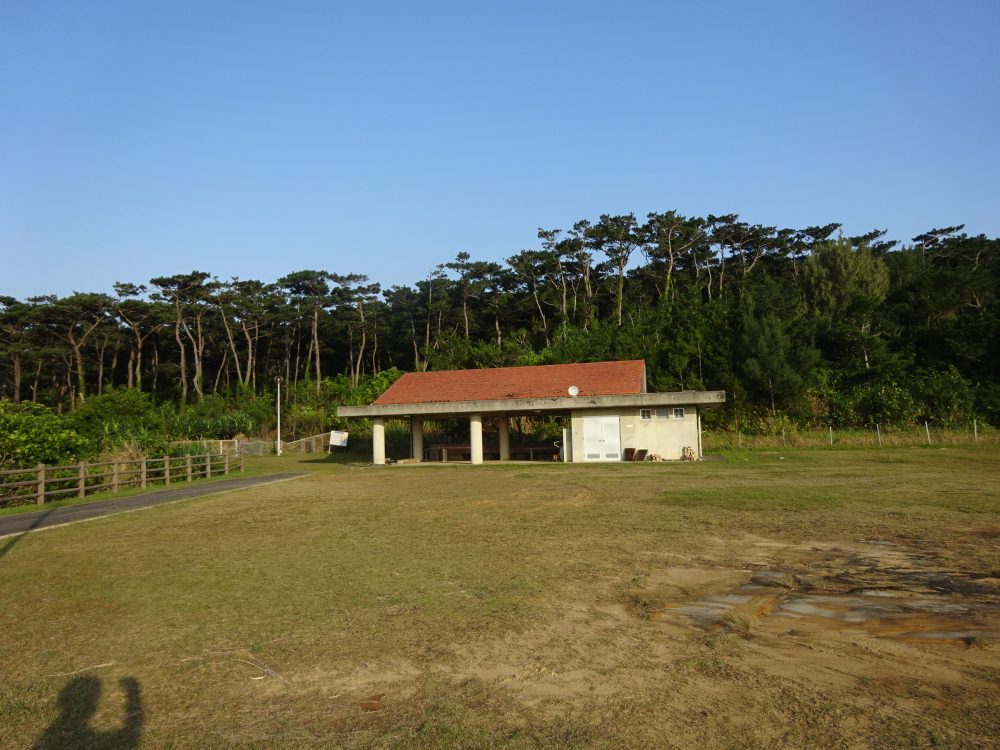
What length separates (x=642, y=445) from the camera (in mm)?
26906

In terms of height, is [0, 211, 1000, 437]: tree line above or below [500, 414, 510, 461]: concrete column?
above

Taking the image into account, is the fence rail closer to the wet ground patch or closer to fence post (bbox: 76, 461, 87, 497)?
fence post (bbox: 76, 461, 87, 497)

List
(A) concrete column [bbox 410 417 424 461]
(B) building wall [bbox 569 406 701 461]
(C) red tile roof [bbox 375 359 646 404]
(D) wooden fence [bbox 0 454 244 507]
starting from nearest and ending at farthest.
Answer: (D) wooden fence [bbox 0 454 244 507] < (B) building wall [bbox 569 406 701 461] < (C) red tile roof [bbox 375 359 646 404] < (A) concrete column [bbox 410 417 424 461]

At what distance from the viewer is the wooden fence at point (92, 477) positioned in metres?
17.3

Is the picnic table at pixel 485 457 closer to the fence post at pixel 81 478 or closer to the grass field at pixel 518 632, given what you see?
the fence post at pixel 81 478

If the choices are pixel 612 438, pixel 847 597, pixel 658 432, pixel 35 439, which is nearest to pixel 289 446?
pixel 612 438

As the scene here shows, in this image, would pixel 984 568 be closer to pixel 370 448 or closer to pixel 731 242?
pixel 370 448

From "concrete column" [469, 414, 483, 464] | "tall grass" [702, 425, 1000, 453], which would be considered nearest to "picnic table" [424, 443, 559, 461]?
"concrete column" [469, 414, 483, 464]

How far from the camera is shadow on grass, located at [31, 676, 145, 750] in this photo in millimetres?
3840

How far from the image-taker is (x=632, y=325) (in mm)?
49812

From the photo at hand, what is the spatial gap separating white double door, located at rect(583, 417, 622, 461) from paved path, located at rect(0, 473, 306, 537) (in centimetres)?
1172

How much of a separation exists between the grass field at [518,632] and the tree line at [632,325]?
3022 cm

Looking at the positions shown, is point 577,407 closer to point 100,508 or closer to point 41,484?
point 100,508

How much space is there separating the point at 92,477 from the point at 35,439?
1756 millimetres
